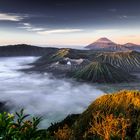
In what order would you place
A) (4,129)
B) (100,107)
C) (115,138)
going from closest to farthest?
(4,129), (115,138), (100,107)

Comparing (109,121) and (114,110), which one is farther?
(114,110)

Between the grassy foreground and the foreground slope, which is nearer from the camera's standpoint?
the grassy foreground

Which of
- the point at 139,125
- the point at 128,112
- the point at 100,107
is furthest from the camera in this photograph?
the point at 100,107

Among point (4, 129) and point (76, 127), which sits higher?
point (4, 129)

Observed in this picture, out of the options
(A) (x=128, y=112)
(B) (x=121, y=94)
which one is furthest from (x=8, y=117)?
(B) (x=121, y=94)

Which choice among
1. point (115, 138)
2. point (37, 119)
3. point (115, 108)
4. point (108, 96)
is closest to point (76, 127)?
point (115, 108)

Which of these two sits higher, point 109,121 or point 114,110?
point 109,121

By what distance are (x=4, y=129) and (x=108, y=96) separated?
99540 millimetres

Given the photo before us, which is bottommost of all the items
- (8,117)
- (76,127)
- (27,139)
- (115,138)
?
(76,127)

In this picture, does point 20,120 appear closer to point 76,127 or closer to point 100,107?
point 76,127

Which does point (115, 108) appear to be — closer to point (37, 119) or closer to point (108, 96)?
point (108, 96)

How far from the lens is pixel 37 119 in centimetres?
2772

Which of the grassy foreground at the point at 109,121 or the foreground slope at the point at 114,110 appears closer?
the grassy foreground at the point at 109,121

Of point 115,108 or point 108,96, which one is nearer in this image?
point 115,108
